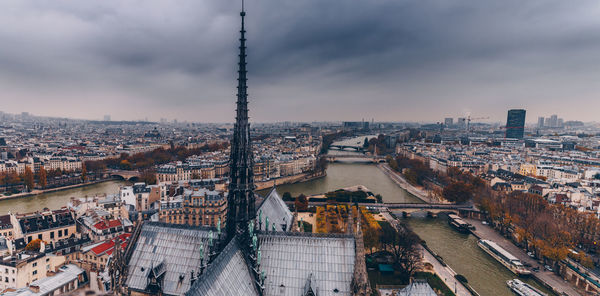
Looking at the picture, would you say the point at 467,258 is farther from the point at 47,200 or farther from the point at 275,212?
the point at 47,200

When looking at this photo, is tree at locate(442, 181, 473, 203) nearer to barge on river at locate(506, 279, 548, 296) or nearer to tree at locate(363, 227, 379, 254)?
tree at locate(363, 227, 379, 254)

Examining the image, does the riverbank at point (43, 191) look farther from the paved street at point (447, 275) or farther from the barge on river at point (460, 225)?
the barge on river at point (460, 225)

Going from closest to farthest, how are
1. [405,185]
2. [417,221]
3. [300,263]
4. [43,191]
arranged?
[300,263]
[417,221]
[43,191]
[405,185]

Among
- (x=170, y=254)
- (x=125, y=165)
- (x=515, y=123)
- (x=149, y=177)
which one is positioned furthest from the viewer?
(x=515, y=123)

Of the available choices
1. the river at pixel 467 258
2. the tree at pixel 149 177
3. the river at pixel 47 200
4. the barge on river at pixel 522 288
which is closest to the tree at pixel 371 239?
the river at pixel 467 258

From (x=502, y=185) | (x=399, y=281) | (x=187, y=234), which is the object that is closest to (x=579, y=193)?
(x=502, y=185)

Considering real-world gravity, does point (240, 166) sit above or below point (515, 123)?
below

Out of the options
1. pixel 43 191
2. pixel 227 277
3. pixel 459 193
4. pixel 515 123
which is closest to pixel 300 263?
pixel 227 277
